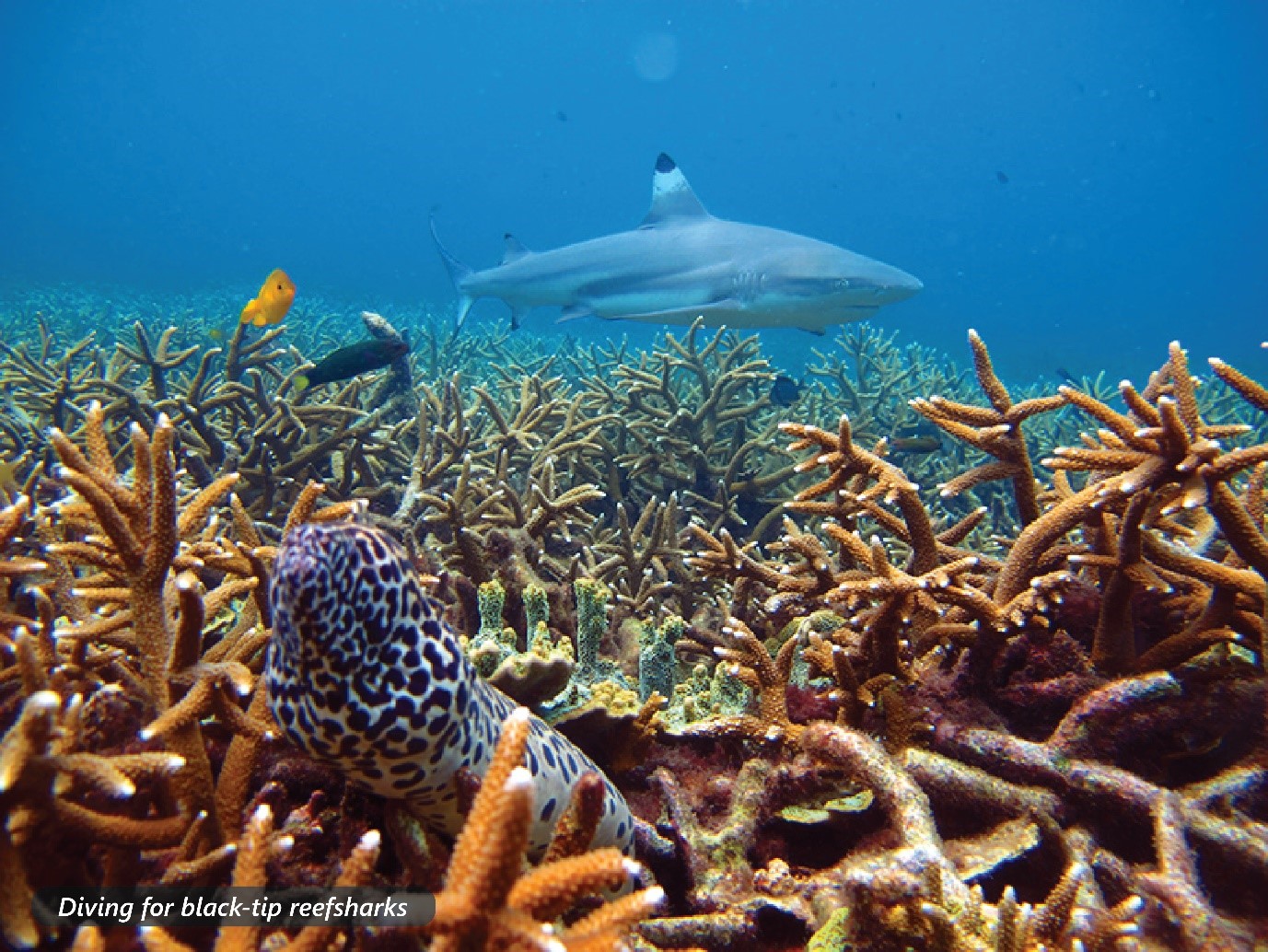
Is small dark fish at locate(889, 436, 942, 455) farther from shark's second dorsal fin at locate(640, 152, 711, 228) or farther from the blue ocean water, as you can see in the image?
the blue ocean water

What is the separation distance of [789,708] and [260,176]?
181 meters

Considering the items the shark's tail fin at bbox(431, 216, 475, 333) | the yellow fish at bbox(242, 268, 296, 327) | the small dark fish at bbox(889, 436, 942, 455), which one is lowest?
the small dark fish at bbox(889, 436, 942, 455)

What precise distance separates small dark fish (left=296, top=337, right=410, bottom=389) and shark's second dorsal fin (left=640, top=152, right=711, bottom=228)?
17.3 feet

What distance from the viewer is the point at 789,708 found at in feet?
8.33

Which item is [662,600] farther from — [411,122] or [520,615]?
[411,122]

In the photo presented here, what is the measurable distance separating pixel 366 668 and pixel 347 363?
13.3 ft

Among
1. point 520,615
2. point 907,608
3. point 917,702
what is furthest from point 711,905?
point 520,615

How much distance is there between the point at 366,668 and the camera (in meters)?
1.37

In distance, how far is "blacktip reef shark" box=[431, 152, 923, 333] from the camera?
782cm

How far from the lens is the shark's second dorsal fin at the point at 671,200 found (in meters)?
9.09

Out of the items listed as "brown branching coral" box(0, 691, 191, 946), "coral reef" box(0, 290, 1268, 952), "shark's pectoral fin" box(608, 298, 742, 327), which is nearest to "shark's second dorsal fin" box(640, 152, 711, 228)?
"shark's pectoral fin" box(608, 298, 742, 327)

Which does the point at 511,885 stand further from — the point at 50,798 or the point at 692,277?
the point at 692,277

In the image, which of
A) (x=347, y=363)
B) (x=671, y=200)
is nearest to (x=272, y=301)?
(x=347, y=363)

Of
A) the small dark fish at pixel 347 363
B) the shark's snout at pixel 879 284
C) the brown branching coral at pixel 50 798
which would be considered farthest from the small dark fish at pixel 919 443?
the brown branching coral at pixel 50 798
